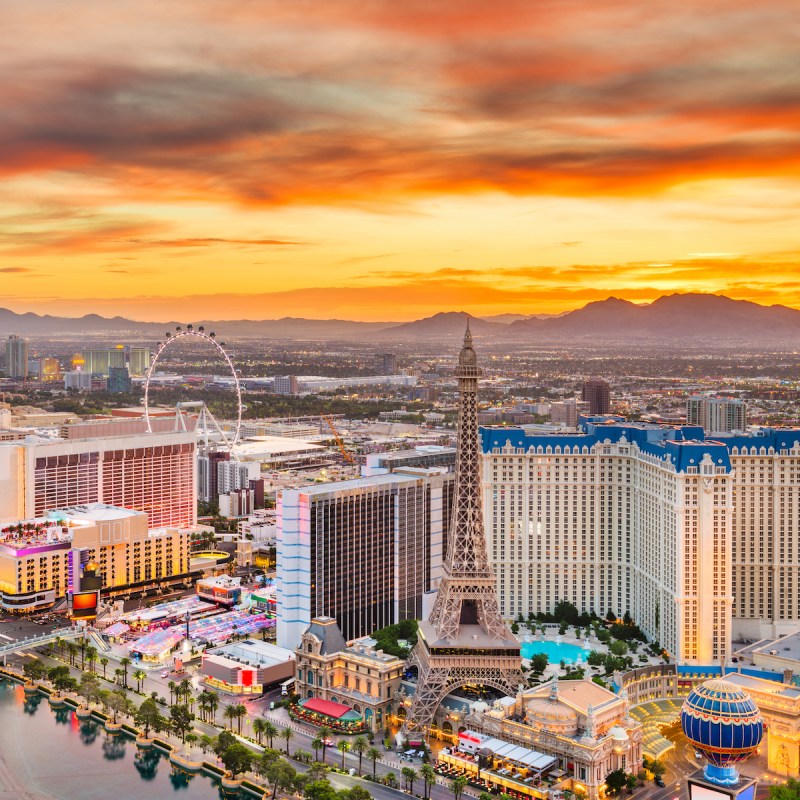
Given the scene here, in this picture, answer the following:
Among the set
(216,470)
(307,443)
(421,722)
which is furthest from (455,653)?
(307,443)

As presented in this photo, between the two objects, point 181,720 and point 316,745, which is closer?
point 316,745

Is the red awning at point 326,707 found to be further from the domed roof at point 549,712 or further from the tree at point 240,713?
the domed roof at point 549,712

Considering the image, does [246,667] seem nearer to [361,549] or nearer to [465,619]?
[361,549]

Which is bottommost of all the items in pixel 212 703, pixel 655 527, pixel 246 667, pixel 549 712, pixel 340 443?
pixel 212 703

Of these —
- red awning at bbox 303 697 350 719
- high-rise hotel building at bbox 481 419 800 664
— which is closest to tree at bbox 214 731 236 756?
red awning at bbox 303 697 350 719

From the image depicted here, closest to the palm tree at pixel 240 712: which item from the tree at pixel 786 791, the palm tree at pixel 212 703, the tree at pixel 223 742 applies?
the palm tree at pixel 212 703

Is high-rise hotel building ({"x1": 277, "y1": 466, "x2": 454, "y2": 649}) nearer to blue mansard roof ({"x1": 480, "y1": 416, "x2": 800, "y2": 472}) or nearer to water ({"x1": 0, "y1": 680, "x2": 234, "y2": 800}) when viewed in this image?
blue mansard roof ({"x1": 480, "y1": 416, "x2": 800, "y2": 472})

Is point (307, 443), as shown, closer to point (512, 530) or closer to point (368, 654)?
point (512, 530)

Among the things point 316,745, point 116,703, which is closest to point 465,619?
point 316,745
